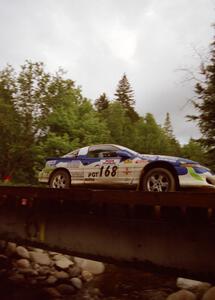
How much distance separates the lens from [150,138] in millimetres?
46875

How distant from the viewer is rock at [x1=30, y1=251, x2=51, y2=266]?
47.8ft

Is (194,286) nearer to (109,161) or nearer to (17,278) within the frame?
(17,278)

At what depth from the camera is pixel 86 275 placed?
13.8 meters

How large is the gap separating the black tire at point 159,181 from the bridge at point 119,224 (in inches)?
35.8

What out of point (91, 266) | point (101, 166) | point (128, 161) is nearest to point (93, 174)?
point (101, 166)

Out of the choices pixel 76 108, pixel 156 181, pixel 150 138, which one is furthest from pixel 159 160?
pixel 150 138

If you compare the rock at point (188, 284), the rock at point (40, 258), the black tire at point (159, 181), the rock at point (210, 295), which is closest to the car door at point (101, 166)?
the black tire at point (159, 181)

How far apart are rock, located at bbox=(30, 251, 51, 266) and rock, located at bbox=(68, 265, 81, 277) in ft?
3.61

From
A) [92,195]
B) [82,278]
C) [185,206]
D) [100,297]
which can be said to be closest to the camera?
[185,206]

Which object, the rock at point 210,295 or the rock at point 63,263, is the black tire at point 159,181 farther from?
the rock at point 63,263

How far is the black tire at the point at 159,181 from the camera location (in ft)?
25.0

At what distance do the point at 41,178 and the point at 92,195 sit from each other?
3645mm

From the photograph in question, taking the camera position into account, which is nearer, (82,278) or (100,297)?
(100,297)

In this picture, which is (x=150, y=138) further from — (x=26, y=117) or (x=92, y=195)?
(x=92, y=195)
